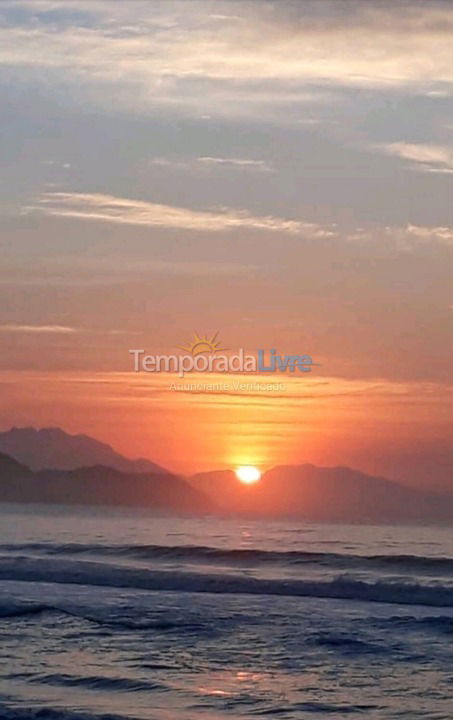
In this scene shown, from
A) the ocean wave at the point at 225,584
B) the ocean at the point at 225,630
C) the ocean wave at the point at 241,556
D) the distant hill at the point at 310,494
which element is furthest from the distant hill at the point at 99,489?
the ocean wave at the point at 225,584

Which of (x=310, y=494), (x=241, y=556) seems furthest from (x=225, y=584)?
(x=310, y=494)

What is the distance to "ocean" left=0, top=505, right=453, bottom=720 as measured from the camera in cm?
1205

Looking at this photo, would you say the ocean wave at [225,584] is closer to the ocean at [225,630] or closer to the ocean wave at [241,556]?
the ocean at [225,630]

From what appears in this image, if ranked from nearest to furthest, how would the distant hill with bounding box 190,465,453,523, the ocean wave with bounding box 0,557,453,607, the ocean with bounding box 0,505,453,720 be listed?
the ocean with bounding box 0,505,453,720
the ocean wave with bounding box 0,557,453,607
the distant hill with bounding box 190,465,453,523

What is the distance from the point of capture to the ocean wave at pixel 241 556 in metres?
29.3

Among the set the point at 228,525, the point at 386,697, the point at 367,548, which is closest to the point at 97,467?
the point at 228,525

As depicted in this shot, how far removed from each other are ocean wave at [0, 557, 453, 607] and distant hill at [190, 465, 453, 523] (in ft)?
94.8

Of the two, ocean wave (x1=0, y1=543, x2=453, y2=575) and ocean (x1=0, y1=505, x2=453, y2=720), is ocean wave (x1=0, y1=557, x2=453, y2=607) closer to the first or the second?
ocean (x1=0, y1=505, x2=453, y2=720)

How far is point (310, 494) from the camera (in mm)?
65750

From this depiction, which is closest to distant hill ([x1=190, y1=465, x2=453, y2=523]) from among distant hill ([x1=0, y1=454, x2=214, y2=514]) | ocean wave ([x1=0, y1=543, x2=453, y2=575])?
distant hill ([x1=0, y1=454, x2=214, y2=514])

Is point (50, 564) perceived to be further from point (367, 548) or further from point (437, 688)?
point (437, 688)

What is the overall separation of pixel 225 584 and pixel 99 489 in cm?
5477

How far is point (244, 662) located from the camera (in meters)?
14.3

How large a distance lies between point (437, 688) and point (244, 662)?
273 cm
